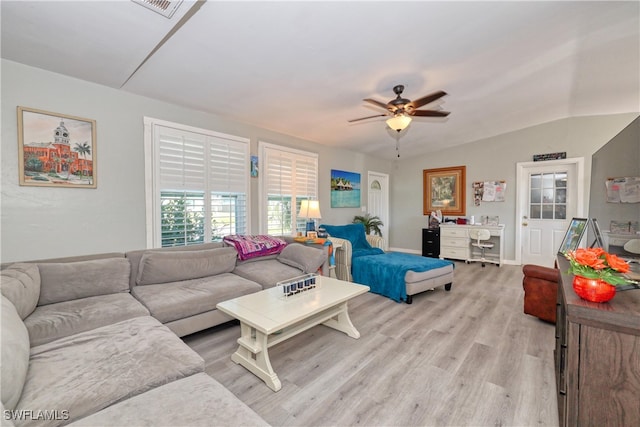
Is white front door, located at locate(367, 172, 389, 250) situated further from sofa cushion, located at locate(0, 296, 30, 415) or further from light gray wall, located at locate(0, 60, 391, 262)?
sofa cushion, located at locate(0, 296, 30, 415)

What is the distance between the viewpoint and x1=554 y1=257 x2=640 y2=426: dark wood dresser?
1.07 m

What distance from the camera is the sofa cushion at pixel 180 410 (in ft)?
3.22

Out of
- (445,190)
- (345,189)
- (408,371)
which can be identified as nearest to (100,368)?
(408,371)

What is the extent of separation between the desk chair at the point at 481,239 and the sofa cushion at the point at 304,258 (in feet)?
12.1

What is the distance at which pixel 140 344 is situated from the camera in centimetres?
152

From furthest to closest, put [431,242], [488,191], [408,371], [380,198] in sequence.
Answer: [380,198] → [431,242] → [488,191] → [408,371]

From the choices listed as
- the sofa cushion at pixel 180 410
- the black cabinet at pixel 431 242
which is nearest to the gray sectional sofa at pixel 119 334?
the sofa cushion at pixel 180 410

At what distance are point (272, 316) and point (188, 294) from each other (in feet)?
3.15

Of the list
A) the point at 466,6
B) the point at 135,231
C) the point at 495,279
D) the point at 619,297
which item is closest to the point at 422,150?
the point at 495,279

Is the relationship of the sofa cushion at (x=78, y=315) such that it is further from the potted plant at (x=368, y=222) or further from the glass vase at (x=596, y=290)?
the potted plant at (x=368, y=222)

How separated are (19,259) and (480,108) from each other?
569 centimetres

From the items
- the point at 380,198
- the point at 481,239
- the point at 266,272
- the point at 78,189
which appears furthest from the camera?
the point at 380,198

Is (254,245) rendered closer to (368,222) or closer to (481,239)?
(368,222)

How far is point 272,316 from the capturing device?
1.87 meters
